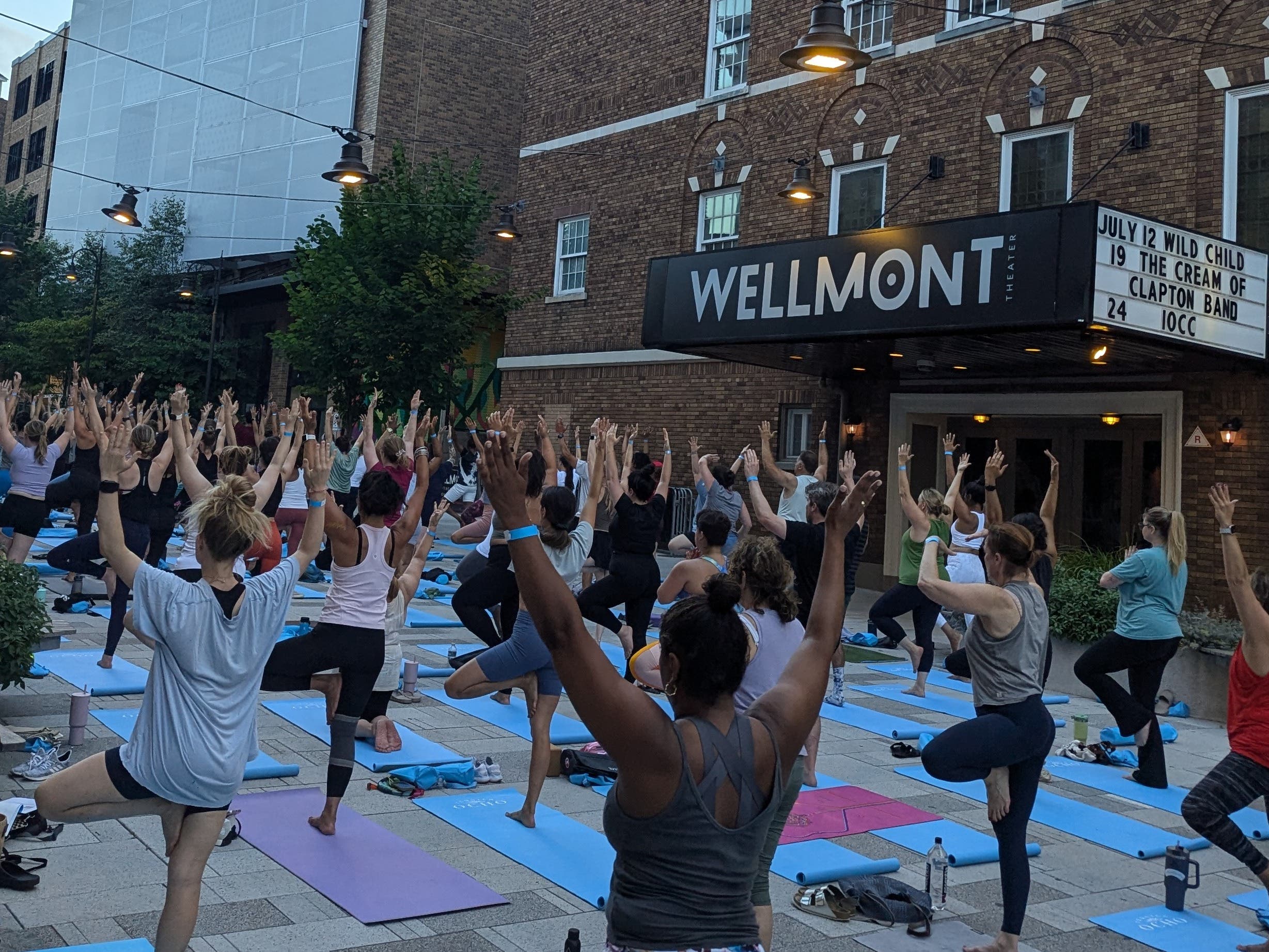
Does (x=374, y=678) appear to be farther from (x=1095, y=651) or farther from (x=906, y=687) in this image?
(x=906, y=687)

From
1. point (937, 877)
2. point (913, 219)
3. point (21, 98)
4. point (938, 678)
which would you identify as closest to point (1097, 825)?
point (937, 877)

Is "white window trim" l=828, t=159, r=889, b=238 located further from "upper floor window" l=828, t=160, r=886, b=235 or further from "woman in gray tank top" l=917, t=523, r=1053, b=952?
"woman in gray tank top" l=917, t=523, r=1053, b=952

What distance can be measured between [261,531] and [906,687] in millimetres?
8868

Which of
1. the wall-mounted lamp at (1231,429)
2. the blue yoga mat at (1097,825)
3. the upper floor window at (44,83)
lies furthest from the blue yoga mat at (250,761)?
the upper floor window at (44,83)

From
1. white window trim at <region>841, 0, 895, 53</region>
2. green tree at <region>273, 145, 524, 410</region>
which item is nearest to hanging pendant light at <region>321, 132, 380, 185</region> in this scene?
green tree at <region>273, 145, 524, 410</region>

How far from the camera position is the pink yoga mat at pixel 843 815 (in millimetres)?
6820

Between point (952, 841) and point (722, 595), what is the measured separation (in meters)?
4.67

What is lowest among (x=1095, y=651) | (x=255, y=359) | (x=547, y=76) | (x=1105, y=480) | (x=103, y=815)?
(x=103, y=815)

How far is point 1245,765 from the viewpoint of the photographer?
5.51 meters

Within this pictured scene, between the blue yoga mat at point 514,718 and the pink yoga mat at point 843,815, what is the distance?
199 centimetres

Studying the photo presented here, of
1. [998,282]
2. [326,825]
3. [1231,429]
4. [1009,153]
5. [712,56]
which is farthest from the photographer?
[712,56]

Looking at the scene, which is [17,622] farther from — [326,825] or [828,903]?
[828,903]

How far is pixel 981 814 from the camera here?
299 inches

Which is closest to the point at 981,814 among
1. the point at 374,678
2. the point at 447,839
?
the point at 447,839
